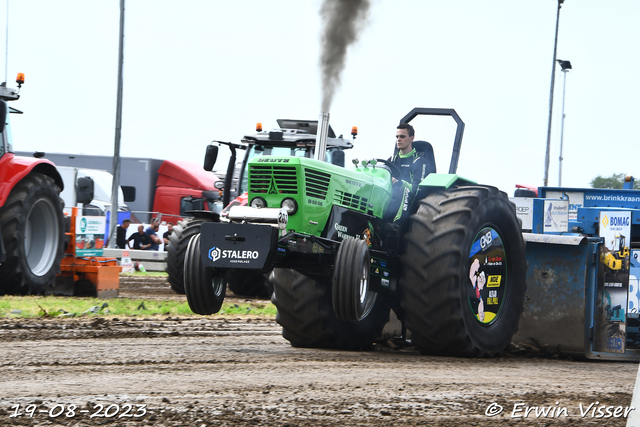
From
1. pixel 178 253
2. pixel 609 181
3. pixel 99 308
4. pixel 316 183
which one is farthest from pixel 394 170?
pixel 609 181

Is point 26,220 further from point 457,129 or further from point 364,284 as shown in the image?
point 364,284

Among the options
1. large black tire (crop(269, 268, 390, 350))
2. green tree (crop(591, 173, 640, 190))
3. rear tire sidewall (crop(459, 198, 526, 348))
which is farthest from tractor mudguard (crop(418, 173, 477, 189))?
green tree (crop(591, 173, 640, 190))

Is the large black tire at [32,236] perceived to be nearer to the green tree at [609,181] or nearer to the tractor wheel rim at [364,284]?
the tractor wheel rim at [364,284]

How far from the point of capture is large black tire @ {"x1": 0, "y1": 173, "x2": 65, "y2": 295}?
11242 millimetres

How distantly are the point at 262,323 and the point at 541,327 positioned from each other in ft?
10.9

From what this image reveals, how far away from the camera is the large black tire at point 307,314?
7051 mm

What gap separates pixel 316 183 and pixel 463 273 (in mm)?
1309

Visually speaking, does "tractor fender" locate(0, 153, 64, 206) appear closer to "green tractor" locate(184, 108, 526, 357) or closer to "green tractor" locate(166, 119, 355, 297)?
"green tractor" locate(166, 119, 355, 297)

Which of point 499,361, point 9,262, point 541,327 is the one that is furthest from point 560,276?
point 9,262

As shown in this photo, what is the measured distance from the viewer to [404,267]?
262 inches

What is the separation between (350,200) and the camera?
6.83 m

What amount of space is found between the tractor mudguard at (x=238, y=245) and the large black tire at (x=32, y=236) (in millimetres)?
5992

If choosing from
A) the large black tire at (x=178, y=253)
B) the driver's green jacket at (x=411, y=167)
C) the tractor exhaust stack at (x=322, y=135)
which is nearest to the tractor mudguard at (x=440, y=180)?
the driver's green jacket at (x=411, y=167)

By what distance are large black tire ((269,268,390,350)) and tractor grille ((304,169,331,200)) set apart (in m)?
0.83
